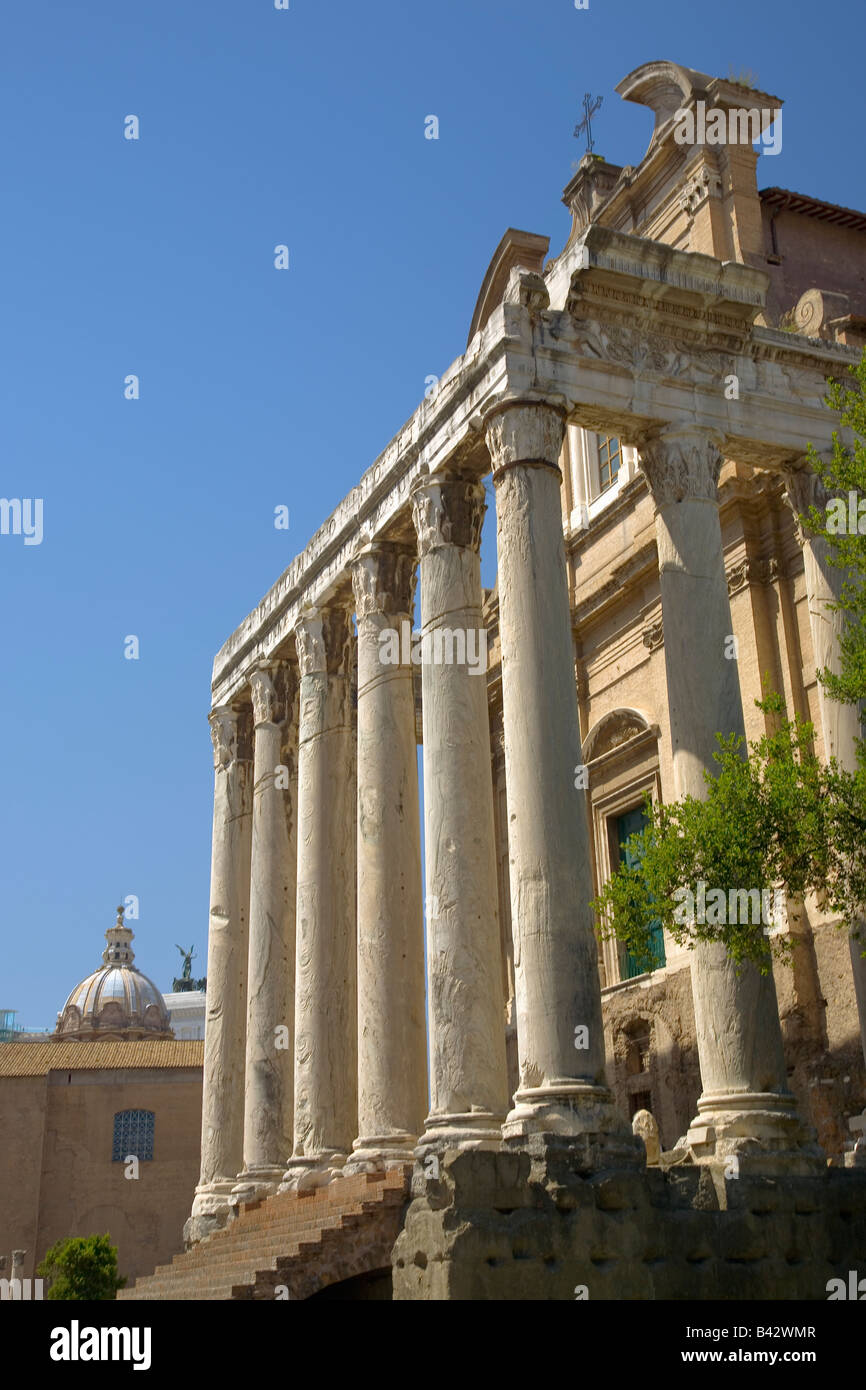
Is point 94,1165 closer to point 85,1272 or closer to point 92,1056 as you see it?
point 92,1056

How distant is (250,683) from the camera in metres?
23.5

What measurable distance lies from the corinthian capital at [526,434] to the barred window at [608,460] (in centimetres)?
932

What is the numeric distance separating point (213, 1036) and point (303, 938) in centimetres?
392

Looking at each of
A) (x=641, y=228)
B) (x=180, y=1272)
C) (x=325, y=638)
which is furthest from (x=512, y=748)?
(x=641, y=228)

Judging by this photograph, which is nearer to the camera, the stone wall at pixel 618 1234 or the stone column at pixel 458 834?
the stone wall at pixel 618 1234

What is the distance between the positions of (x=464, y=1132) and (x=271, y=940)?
24.3 ft

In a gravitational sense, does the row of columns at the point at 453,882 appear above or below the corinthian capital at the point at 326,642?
below

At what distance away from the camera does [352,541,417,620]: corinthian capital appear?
18797 millimetres

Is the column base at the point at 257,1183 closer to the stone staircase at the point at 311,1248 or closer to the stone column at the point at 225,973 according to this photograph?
the stone column at the point at 225,973

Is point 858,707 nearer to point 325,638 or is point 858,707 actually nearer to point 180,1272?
point 325,638

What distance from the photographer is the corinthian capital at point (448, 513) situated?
16.8m

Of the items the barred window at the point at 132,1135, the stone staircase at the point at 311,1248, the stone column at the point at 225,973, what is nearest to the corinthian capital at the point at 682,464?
the stone staircase at the point at 311,1248

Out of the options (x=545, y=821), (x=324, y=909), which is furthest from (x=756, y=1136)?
(x=324, y=909)

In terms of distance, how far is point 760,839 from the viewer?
1283 centimetres
